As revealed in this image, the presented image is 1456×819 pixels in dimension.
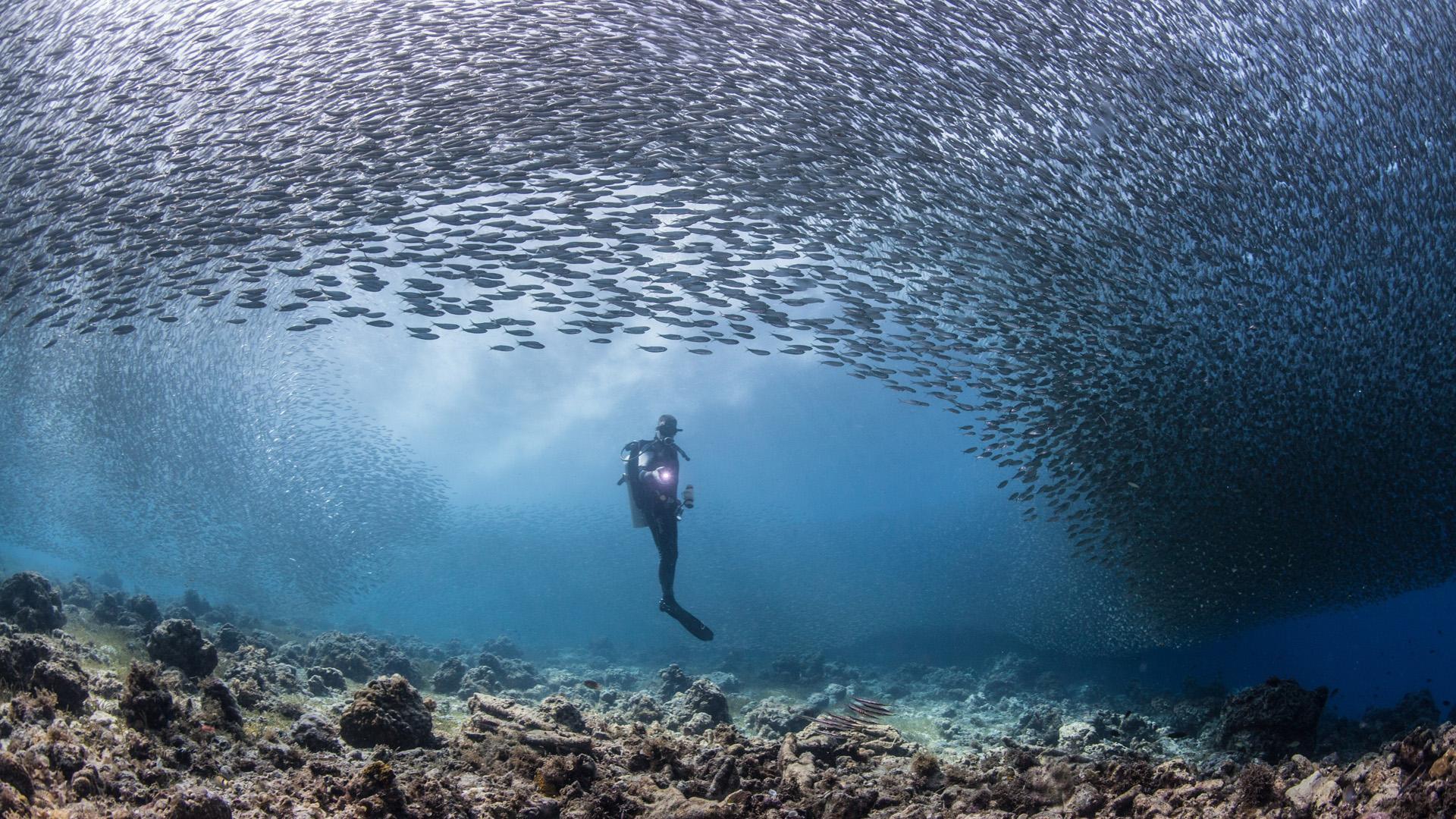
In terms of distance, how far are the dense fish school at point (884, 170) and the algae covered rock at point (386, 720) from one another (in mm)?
4708

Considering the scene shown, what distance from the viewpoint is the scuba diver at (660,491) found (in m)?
11.5

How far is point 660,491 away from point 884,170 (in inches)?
247

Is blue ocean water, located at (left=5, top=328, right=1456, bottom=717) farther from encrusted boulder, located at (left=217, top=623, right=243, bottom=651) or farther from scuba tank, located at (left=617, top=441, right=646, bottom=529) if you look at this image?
encrusted boulder, located at (left=217, top=623, right=243, bottom=651)

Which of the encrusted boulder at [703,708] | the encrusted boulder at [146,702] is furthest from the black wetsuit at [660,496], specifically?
the encrusted boulder at [146,702]

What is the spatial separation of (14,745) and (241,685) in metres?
3.68

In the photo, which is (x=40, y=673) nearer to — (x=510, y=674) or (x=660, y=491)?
(x=660, y=491)

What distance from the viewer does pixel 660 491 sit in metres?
11.7

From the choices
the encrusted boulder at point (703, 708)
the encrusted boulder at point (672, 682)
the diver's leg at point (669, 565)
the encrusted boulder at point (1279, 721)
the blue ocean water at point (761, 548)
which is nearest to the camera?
the encrusted boulder at point (1279, 721)

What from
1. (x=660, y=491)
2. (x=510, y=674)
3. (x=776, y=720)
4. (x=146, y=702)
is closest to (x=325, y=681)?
(x=660, y=491)

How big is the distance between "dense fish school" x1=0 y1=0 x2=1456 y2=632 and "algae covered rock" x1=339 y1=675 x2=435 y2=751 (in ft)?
15.4

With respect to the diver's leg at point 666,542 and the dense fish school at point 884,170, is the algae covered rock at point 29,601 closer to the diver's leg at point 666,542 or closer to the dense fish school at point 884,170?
the dense fish school at point 884,170

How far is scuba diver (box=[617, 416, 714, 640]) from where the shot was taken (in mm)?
11508

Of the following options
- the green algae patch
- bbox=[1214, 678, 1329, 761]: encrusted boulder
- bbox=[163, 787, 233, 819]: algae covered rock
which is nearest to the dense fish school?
the green algae patch

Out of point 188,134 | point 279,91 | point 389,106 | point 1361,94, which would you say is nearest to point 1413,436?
point 1361,94
